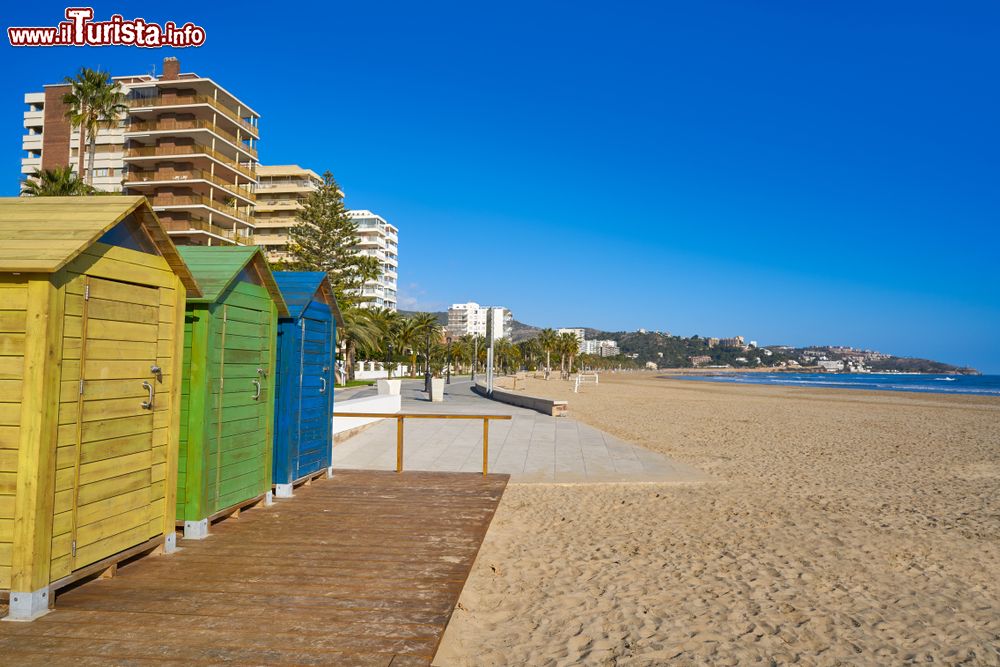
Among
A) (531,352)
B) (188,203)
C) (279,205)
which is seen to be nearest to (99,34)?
(188,203)

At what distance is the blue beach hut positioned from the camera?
7.36 meters

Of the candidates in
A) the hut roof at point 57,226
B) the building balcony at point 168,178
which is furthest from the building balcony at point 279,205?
the hut roof at point 57,226

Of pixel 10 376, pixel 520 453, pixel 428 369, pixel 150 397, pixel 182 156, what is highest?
pixel 182 156

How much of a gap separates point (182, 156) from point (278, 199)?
20246 millimetres

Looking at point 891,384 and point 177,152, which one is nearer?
point 177,152

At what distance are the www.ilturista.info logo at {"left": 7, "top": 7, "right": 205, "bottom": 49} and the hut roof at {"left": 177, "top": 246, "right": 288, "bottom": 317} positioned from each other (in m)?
29.3

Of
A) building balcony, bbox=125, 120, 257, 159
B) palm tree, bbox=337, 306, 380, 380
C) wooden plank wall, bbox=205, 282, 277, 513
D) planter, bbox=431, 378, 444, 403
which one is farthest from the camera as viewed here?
building balcony, bbox=125, 120, 257, 159

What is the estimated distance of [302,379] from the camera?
7516 mm

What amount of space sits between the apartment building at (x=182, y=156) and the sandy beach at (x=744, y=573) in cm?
4939

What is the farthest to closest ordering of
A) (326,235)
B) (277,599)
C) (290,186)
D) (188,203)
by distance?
(290,186), (188,203), (326,235), (277,599)

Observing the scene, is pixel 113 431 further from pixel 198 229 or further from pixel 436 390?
pixel 198 229

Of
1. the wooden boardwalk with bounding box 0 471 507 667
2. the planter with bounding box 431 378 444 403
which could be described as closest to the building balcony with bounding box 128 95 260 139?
the planter with bounding box 431 378 444 403

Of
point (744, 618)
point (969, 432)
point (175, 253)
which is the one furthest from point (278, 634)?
point (969, 432)

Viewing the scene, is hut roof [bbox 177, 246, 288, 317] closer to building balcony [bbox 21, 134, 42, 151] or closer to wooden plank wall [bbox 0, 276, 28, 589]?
wooden plank wall [bbox 0, 276, 28, 589]
